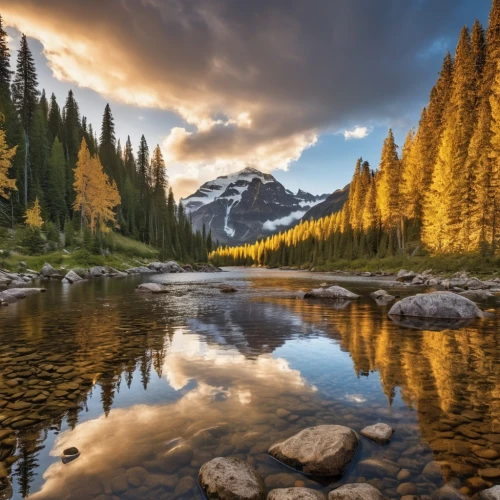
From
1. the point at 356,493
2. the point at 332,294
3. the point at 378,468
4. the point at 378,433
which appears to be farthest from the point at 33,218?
the point at 356,493

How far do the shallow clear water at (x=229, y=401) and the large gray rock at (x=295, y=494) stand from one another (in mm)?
310

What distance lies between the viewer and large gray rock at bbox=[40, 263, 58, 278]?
35.1m

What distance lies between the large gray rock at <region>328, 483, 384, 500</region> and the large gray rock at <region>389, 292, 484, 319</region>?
12084mm

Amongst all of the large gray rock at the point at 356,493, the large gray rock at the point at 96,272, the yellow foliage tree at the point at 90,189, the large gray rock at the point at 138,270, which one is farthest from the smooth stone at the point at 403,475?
the yellow foliage tree at the point at 90,189

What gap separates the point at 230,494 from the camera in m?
3.01

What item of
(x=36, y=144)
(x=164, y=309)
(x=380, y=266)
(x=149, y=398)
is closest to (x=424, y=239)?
(x=380, y=266)

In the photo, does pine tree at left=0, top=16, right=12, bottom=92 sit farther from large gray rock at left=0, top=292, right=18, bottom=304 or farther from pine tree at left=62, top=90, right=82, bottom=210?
large gray rock at left=0, top=292, right=18, bottom=304

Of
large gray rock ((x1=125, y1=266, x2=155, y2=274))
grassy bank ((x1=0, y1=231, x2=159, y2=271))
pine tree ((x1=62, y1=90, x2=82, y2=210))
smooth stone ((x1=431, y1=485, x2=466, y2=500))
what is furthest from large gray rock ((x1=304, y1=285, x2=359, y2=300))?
pine tree ((x1=62, y1=90, x2=82, y2=210))

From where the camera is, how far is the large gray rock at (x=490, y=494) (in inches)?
114

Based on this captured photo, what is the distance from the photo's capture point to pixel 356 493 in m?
2.96

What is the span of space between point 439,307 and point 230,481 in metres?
13.2

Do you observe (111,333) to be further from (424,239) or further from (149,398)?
(424,239)

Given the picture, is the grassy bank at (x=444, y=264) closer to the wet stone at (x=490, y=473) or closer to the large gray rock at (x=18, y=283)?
the wet stone at (x=490, y=473)

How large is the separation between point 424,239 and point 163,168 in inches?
2986
